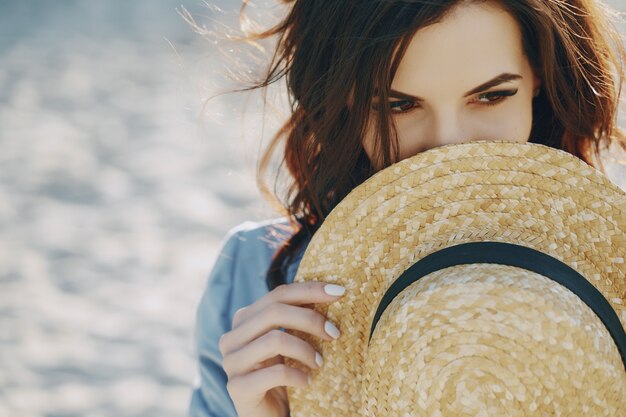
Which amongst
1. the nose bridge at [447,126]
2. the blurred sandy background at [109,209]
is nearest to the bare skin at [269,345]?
the nose bridge at [447,126]

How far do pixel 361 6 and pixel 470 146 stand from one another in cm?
42

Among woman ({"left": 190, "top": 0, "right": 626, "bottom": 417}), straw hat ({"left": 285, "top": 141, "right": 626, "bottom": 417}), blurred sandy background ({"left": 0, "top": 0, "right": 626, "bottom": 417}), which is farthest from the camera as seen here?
blurred sandy background ({"left": 0, "top": 0, "right": 626, "bottom": 417})

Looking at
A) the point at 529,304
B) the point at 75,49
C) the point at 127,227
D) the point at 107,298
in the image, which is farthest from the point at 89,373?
the point at 75,49

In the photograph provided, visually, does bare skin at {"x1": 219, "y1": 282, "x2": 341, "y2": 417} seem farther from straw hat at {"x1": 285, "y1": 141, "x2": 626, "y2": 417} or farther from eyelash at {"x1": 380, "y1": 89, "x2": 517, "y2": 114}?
eyelash at {"x1": 380, "y1": 89, "x2": 517, "y2": 114}

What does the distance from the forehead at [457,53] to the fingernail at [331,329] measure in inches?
17.4

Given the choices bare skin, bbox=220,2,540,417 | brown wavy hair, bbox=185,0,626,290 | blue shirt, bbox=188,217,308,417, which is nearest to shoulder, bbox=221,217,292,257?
blue shirt, bbox=188,217,308,417

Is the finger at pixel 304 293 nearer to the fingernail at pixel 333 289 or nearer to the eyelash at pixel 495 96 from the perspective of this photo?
the fingernail at pixel 333 289

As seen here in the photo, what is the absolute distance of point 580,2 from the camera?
190cm

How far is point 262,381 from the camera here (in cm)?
161

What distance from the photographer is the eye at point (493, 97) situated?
1708 mm

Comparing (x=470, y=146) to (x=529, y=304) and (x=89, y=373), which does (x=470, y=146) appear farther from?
(x=89, y=373)

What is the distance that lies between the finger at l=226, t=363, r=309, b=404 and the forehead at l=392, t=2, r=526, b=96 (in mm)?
532

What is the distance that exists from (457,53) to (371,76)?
17 centimetres

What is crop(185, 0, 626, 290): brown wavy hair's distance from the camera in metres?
1.71
